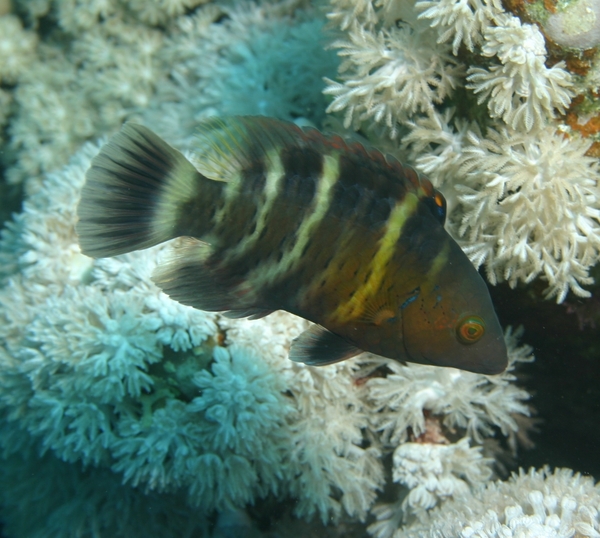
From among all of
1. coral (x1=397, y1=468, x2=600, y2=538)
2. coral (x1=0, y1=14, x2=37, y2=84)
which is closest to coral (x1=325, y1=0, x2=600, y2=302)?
coral (x1=397, y1=468, x2=600, y2=538)

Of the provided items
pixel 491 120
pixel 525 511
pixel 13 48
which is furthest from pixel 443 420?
pixel 13 48

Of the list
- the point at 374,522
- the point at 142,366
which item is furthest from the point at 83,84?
the point at 374,522

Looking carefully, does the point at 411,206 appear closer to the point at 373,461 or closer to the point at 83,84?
the point at 373,461

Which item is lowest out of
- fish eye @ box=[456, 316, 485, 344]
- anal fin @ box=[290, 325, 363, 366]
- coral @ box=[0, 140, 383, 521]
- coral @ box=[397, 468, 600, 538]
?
coral @ box=[0, 140, 383, 521]

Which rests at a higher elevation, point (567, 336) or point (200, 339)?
point (567, 336)

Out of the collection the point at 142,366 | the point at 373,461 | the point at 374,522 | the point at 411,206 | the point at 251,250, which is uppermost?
the point at 411,206

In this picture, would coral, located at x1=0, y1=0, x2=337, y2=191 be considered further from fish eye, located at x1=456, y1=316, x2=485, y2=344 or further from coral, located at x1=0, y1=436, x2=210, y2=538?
fish eye, located at x1=456, y1=316, x2=485, y2=344

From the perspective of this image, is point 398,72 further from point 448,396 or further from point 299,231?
point 448,396
